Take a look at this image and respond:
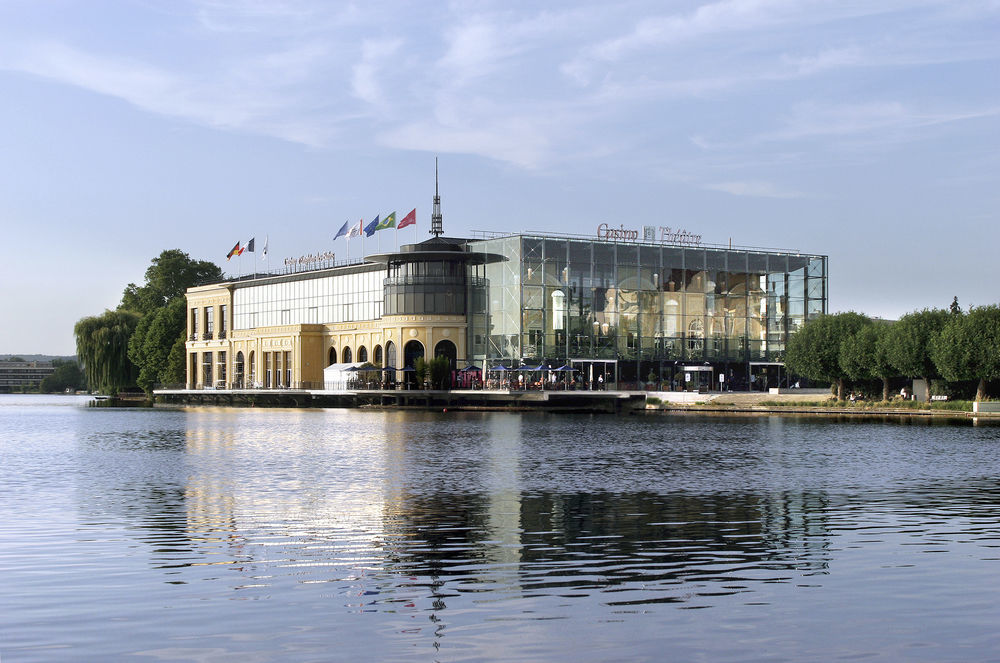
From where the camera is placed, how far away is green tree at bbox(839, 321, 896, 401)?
103 m

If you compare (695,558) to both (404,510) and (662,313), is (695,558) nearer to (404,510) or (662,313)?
(404,510)

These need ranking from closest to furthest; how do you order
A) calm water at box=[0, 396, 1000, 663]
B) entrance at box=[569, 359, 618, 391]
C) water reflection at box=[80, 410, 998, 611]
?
calm water at box=[0, 396, 1000, 663] → water reflection at box=[80, 410, 998, 611] → entrance at box=[569, 359, 618, 391]

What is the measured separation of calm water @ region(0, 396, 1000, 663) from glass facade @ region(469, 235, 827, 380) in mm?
76508

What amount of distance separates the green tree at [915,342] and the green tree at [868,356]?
1.17m

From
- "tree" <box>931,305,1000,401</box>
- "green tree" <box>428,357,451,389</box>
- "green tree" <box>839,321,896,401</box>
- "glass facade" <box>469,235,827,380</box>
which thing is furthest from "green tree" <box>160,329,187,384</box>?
"tree" <box>931,305,1000,401</box>

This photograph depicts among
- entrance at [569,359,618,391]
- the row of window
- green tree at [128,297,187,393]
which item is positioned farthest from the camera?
green tree at [128,297,187,393]

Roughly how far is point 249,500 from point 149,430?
168 ft

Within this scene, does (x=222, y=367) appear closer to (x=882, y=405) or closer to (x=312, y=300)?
(x=312, y=300)

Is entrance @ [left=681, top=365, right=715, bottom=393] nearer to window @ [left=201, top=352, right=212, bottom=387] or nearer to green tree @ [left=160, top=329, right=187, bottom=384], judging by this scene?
window @ [left=201, top=352, right=212, bottom=387]

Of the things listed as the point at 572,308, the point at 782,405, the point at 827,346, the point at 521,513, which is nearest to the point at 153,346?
the point at 572,308

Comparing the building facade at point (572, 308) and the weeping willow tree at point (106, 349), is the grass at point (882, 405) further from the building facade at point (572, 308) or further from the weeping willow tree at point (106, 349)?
the weeping willow tree at point (106, 349)

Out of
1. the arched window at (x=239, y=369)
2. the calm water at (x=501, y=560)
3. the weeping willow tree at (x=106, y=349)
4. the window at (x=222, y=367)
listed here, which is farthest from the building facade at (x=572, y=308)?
the calm water at (x=501, y=560)

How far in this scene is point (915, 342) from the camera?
99.4 meters

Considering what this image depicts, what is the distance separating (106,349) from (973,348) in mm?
123449
